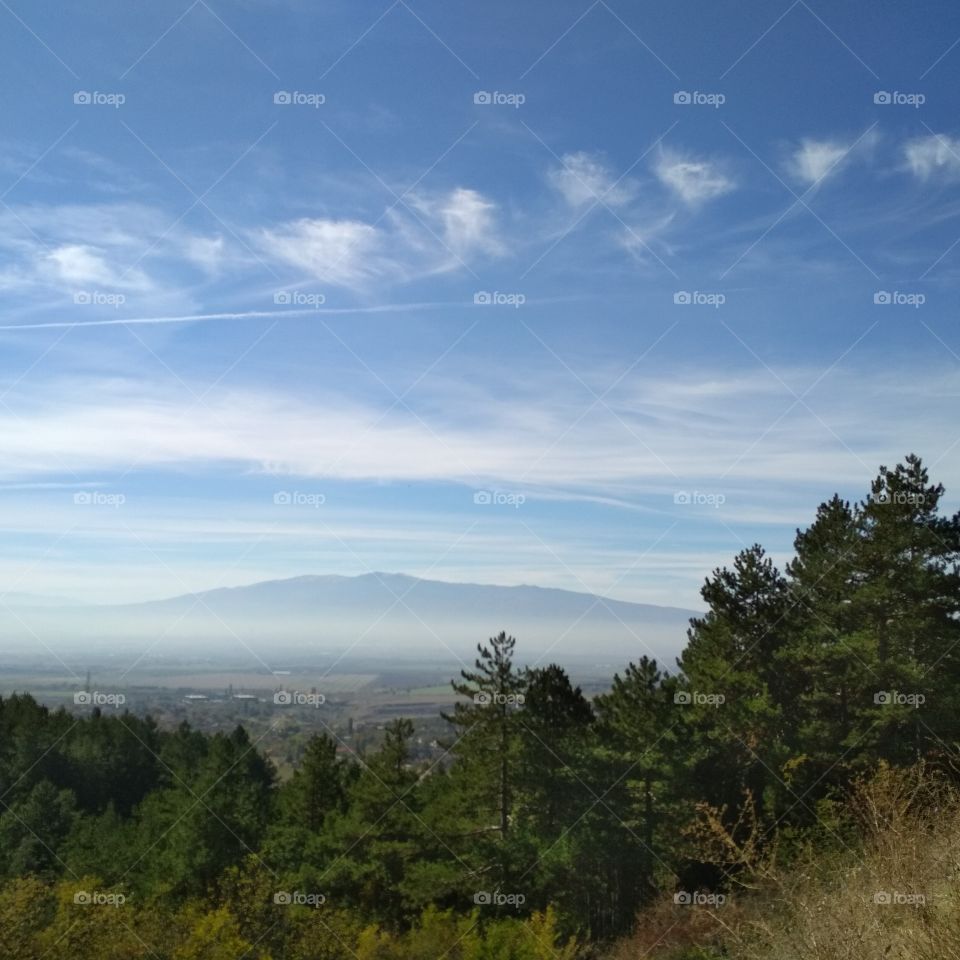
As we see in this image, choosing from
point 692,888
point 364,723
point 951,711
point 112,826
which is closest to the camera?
point 951,711

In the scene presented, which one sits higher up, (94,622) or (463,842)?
(94,622)

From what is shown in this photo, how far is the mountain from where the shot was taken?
1097 inches

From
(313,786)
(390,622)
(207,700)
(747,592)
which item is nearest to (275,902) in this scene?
(313,786)

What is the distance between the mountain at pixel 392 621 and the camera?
27.9 meters

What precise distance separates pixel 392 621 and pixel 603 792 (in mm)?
14092

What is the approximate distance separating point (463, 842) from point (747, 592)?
479 inches

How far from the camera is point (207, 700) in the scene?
1996 inches

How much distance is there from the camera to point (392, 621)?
36750 mm

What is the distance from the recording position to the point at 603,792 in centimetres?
2530

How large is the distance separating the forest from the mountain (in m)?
2.09

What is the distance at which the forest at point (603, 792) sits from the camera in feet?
73.4

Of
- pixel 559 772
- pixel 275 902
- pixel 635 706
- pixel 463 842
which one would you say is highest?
pixel 635 706

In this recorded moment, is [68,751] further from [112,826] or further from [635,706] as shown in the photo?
[635,706]

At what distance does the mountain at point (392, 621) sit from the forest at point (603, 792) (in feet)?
6.85
